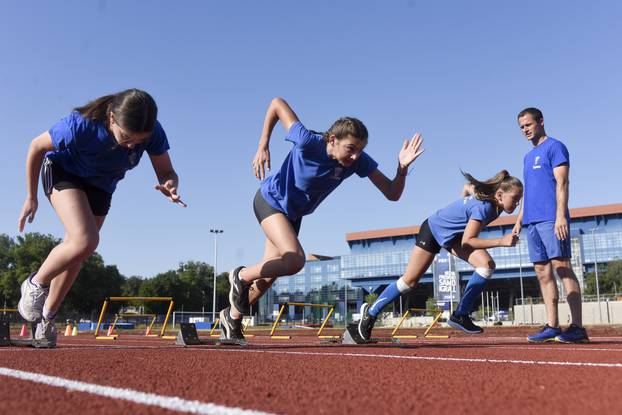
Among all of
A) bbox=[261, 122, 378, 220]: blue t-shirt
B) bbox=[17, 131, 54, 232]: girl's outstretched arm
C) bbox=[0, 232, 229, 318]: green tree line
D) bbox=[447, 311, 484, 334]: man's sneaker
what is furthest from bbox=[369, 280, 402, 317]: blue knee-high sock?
bbox=[0, 232, 229, 318]: green tree line

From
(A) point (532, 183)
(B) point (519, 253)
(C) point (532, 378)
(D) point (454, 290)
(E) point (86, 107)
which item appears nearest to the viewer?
(C) point (532, 378)

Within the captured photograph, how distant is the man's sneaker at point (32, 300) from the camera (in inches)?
176

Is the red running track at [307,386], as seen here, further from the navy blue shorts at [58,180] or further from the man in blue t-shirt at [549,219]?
the man in blue t-shirt at [549,219]

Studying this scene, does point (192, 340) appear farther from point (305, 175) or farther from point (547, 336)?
point (547, 336)

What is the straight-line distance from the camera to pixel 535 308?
47.1 metres

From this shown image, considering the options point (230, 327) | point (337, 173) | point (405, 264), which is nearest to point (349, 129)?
point (337, 173)

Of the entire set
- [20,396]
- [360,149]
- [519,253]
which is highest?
[519,253]

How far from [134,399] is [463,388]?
47.2 inches

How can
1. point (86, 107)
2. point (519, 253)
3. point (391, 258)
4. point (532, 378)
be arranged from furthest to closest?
point (391, 258), point (519, 253), point (86, 107), point (532, 378)

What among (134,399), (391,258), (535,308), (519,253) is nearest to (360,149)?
(134,399)

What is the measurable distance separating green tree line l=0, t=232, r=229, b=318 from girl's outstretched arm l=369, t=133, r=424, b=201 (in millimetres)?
60701

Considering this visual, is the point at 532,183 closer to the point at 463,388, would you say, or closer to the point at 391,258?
the point at 463,388

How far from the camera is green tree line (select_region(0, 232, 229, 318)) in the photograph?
66.3 m

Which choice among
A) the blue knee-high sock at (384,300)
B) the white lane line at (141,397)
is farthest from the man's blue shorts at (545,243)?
the white lane line at (141,397)
